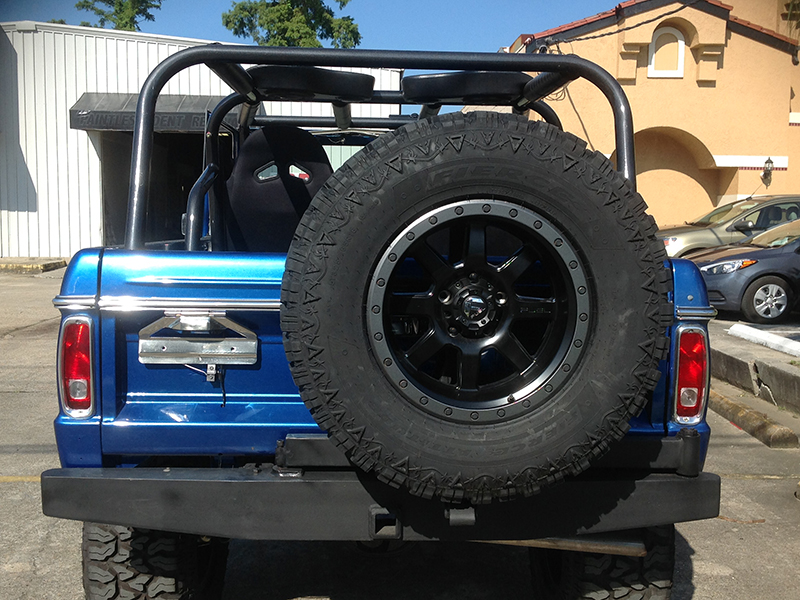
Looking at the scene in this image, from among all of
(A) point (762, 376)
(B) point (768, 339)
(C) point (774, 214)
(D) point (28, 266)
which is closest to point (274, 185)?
(A) point (762, 376)

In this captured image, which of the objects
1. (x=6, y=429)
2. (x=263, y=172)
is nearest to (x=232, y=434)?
(x=263, y=172)

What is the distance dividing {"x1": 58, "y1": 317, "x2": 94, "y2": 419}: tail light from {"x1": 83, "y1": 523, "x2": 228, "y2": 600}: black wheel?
47cm

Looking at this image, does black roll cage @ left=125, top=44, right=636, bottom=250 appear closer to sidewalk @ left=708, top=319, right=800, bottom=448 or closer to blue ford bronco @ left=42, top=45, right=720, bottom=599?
blue ford bronco @ left=42, top=45, right=720, bottom=599

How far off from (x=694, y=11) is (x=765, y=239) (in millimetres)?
9374

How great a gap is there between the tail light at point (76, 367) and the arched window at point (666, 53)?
18622 mm

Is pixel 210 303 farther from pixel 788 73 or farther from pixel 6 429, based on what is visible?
pixel 788 73

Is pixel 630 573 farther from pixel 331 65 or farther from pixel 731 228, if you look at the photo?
pixel 731 228

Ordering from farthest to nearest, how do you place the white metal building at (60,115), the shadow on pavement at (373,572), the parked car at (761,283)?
the white metal building at (60,115), the parked car at (761,283), the shadow on pavement at (373,572)

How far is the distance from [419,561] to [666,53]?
18.1m

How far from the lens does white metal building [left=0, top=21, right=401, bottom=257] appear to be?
17219mm

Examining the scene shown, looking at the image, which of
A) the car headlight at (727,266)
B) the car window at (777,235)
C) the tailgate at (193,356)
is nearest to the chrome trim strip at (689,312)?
the tailgate at (193,356)

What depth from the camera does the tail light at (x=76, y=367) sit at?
2279mm

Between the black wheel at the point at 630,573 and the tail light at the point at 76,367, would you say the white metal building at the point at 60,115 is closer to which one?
the tail light at the point at 76,367

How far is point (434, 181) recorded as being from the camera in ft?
6.58
